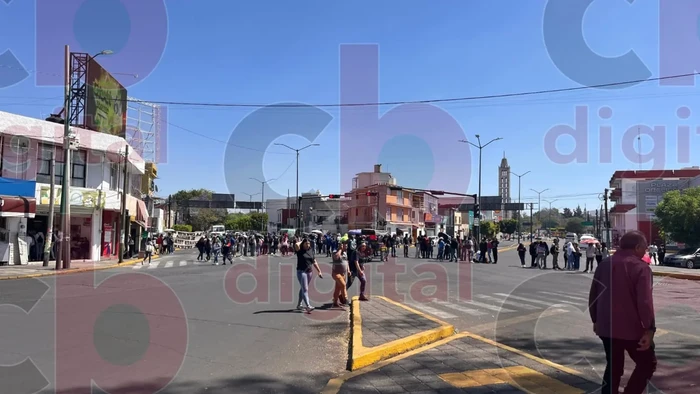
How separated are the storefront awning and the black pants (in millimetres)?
25387

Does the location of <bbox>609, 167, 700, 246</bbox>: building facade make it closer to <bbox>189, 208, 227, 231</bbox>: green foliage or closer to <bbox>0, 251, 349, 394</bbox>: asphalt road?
<bbox>0, 251, 349, 394</bbox>: asphalt road

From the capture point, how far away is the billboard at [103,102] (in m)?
31.1

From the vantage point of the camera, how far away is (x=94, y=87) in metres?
31.5

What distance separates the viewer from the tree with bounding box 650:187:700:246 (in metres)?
42.6

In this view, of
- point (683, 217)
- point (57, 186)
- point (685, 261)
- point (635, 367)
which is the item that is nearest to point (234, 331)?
point (635, 367)

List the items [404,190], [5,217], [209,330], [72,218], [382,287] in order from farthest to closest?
1. [404,190]
2. [72,218]
3. [5,217]
4. [382,287]
5. [209,330]

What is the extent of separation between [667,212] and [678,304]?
35575 mm

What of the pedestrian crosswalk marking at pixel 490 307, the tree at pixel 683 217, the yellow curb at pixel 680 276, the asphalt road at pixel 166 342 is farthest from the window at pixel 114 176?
the tree at pixel 683 217

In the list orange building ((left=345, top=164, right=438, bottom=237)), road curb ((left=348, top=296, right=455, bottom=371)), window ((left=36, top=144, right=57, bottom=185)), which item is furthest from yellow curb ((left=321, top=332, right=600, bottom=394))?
orange building ((left=345, top=164, right=438, bottom=237))

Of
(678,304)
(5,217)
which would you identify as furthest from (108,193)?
(678,304)

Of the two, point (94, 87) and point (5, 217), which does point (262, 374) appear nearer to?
point (5, 217)

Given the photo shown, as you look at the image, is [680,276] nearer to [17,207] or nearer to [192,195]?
[17,207]

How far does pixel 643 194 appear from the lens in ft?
198

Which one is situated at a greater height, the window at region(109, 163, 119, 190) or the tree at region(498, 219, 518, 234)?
the window at region(109, 163, 119, 190)
